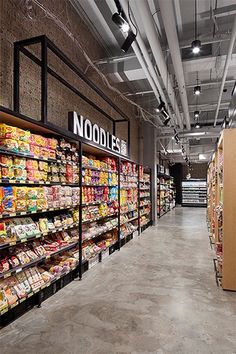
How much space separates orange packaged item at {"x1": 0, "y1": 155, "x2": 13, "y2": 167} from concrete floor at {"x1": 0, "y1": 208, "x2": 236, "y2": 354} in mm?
1795

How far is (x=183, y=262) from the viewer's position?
5.23 meters

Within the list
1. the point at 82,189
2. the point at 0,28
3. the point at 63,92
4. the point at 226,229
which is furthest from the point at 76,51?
the point at 226,229

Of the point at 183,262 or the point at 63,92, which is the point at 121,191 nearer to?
the point at 183,262

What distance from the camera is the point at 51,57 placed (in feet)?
14.6

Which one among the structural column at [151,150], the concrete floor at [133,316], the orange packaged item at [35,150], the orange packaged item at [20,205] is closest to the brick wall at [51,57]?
the orange packaged item at [35,150]

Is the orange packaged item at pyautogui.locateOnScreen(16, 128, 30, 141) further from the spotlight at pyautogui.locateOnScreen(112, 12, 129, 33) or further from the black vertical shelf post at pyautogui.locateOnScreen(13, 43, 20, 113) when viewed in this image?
the spotlight at pyautogui.locateOnScreen(112, 12, 129, 33)

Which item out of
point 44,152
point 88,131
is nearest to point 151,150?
point 88,131

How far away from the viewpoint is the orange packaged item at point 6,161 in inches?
110

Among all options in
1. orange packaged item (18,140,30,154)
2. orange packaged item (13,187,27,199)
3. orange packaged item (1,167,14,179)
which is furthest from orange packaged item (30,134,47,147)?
orange packaged item (13,187,27,199)

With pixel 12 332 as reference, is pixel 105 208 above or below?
above

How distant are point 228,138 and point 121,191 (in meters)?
3.58

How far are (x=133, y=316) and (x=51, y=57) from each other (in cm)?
430

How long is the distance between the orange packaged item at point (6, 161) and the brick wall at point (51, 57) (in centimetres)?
94

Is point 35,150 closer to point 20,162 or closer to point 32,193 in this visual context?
point 20,162
